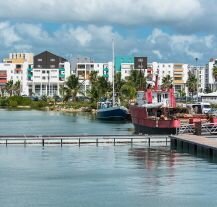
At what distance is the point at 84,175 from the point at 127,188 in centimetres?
629

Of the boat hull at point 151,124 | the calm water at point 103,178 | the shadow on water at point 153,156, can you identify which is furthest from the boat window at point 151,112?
the calm water at point 103,178

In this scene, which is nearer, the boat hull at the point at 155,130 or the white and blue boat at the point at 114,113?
the boat hull at the point at 155,130

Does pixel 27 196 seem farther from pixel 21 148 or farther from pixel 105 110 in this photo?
pixel 105 110

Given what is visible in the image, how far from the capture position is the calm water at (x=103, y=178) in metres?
38.8

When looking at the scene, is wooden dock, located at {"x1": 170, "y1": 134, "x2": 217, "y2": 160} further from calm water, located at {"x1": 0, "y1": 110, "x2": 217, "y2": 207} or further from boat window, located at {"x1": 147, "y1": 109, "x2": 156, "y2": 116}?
boat window, located at {"x1": 147, "y1": 109, "x2": 156, "y2": 116}

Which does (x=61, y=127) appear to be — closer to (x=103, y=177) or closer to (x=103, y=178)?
(x=103, y=177)

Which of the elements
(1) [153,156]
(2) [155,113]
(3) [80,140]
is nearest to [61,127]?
(2) [155,113]

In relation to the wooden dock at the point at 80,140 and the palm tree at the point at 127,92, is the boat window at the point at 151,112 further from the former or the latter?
the palm tree at the point at 127,92

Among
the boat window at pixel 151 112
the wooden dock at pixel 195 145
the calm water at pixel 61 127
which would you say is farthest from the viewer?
the calm water at pixel 61 127

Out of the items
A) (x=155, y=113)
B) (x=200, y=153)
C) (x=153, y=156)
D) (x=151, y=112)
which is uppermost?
(x=151, y=112)

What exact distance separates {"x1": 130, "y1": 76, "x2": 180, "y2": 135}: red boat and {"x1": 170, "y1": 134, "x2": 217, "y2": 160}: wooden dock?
6.22m

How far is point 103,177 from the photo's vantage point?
4734 cm

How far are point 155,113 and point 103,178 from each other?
119 feet

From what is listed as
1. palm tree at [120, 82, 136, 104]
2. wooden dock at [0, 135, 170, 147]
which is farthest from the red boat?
palm tree at [120, 82, 136, 104]
